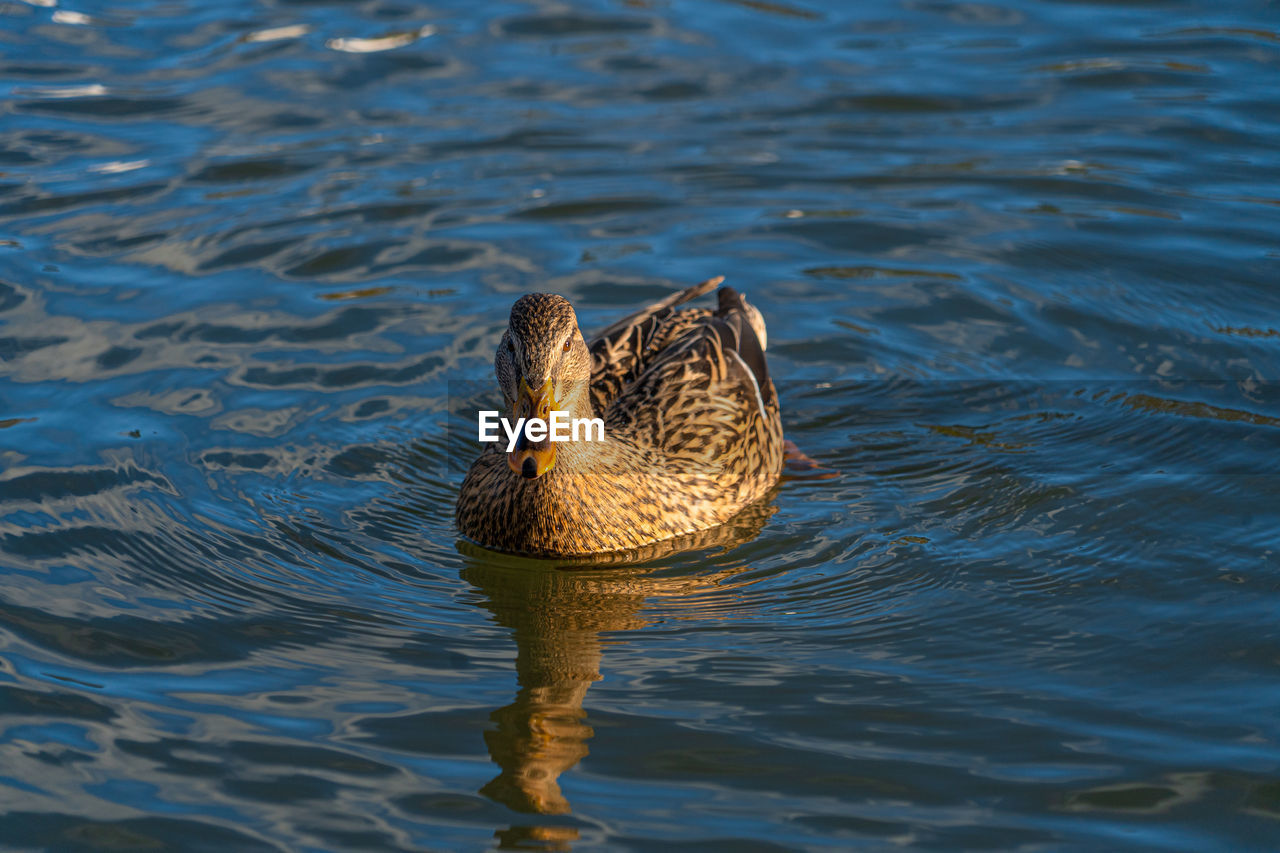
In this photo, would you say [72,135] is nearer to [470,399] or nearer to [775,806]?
[470,399]

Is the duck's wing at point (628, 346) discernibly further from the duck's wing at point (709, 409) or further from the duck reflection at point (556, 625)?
the duck reflection at point (556, 625)

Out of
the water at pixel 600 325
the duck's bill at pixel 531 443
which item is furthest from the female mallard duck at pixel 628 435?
the water at pixel 600 325

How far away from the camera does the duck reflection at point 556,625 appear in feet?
18.1

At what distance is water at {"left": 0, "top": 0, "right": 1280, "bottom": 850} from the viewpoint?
5430 mm

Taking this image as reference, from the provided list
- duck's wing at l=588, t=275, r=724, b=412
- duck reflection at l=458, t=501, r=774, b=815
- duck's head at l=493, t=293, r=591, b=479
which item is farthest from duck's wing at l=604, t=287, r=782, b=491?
duck's head at l=493, t=293, r=591, b=479

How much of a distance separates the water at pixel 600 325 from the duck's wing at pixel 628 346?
0.84 m

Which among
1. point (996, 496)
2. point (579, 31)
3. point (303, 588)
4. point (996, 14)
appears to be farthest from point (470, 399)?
point (996, 14)

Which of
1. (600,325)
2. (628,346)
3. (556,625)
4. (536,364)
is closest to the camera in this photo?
(536,364)

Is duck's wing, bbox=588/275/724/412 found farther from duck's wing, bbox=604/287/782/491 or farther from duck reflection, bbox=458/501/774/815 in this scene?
duck reflection, bbox=458/501/774/815

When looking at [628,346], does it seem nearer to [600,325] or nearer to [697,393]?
[697,393]

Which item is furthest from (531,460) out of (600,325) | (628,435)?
(600,325)

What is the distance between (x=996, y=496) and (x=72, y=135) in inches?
321

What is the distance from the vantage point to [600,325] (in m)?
9.73

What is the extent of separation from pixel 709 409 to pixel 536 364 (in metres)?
1.71
